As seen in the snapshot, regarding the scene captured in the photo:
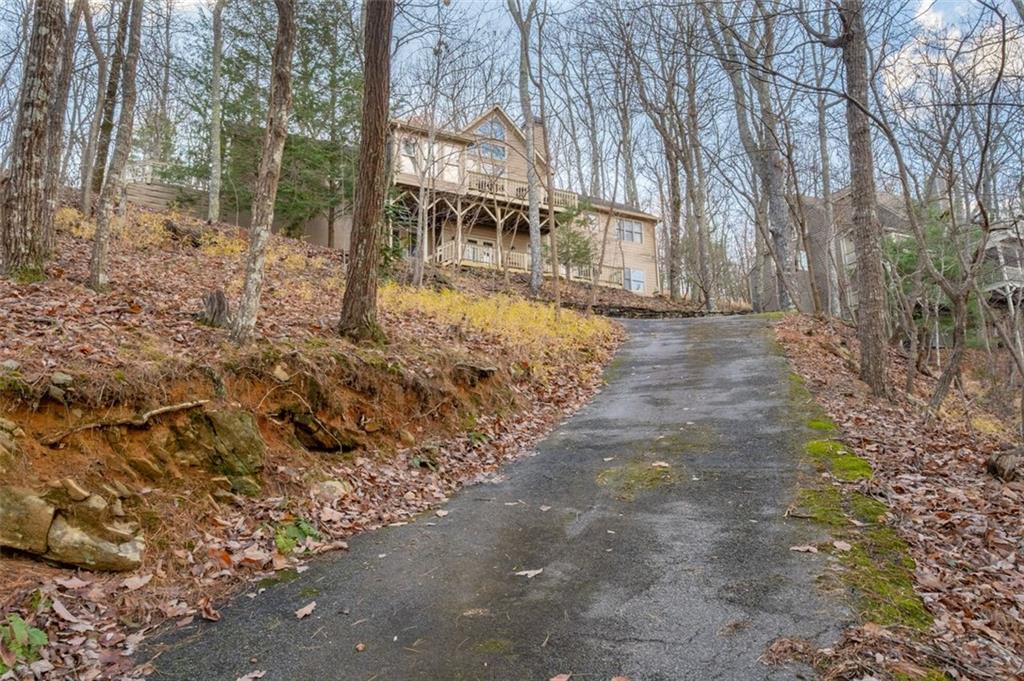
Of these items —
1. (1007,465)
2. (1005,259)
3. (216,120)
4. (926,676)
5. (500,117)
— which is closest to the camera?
(926,676)

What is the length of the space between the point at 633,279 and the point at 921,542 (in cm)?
2515

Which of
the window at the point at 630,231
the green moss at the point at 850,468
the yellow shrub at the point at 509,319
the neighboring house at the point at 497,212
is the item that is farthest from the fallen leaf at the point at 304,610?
the window at the point at 630,231

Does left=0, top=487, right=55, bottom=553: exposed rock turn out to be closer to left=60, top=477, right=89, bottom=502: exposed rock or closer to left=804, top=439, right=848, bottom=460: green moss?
left=60, top=477, right=89, bottom=502: exposed rock

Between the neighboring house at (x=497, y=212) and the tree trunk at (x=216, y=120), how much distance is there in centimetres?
553

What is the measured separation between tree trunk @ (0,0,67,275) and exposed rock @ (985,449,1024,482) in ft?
34.6

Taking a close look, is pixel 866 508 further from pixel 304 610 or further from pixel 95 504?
pixel 95 504

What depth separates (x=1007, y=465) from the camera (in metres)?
5.56

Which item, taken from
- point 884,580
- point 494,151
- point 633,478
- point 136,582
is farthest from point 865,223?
point 494,151

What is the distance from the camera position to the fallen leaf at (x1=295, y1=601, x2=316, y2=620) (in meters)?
3.65

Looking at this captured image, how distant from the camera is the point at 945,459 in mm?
6031

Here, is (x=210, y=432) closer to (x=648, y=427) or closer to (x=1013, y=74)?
(x=648, y=427)

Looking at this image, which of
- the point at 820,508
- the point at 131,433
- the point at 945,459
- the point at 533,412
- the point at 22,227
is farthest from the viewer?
the point at 533,412

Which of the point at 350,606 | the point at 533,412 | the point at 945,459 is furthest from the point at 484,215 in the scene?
the point at 350,606

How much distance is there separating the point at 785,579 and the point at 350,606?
2.80 meters
